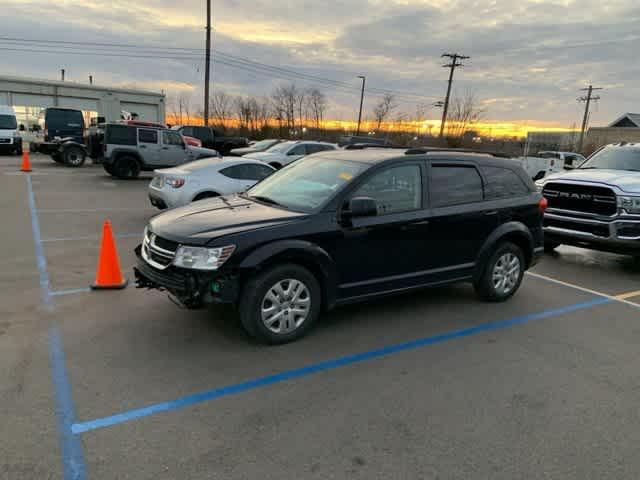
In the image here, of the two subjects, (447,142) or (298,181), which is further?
(447,142)

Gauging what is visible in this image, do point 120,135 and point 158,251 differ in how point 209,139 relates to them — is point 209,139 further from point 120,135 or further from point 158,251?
point 158,251

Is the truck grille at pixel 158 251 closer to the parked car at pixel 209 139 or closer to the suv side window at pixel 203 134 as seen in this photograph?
the parked car at pixel 209 139

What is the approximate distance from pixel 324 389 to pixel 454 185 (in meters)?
2.78

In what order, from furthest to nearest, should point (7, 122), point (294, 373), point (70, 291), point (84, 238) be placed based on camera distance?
point (7, 122), point (84, 238), point (70, 291), point (294, 373)

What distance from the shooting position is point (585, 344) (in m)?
4.55

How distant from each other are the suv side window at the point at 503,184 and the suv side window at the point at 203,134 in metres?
24.1

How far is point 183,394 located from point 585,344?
375 cm

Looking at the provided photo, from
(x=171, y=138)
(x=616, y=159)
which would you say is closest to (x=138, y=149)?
(x=171, y=138)

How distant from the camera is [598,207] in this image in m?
7.21

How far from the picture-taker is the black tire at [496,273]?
5.41 metres

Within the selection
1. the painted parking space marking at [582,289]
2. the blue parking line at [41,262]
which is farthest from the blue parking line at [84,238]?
the painted parking space marking at [582,289]

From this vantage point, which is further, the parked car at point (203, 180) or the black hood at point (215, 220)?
the parked car at point (203, 180)

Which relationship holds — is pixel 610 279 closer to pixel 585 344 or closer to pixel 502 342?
pixel 585 344

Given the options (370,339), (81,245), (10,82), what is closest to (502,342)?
(370,339)
